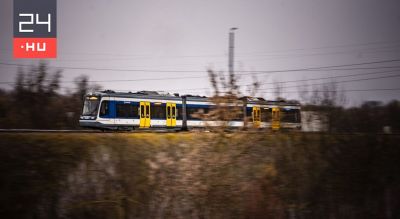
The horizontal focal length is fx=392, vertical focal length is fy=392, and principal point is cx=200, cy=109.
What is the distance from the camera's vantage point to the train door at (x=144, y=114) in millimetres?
26203

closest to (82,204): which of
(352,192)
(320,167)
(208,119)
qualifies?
(208,119)

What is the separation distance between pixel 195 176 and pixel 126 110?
10.1 metres

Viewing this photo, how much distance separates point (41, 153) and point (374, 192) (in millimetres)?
18708

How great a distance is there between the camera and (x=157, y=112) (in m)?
27.0

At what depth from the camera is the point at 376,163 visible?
2372 cm

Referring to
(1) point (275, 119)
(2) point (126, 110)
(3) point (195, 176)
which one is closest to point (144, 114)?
(2) point (126, 110)

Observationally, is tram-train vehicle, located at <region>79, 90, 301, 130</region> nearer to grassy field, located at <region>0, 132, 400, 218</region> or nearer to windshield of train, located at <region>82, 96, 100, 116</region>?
windshield of train, located at <region>82, 96, 100, 116</region>

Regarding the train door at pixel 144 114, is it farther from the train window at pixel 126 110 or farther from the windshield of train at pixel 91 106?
the windshield of train at pixel 91 106

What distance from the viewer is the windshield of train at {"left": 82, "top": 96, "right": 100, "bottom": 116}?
24906 mm

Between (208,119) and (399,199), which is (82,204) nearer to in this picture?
(208,119)

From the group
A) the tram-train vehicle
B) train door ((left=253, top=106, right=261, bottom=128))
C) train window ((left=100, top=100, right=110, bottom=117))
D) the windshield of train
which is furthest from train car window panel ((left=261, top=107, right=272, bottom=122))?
the windshield of train

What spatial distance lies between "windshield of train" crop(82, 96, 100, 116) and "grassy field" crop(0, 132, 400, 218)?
18.0 ft

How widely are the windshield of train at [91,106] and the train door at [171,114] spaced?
503cm

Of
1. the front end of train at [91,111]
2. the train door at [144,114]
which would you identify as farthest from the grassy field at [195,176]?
the front end of train at [91,111]
